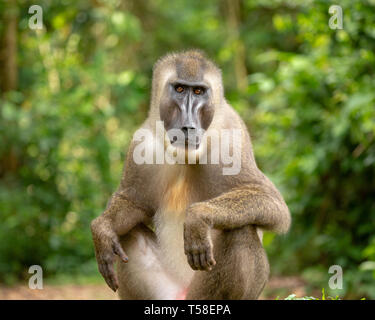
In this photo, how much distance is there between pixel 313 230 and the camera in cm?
874

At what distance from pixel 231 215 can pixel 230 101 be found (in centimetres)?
676

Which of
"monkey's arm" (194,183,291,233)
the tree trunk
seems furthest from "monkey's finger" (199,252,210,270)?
the tree trunk

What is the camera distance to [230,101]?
10594mm

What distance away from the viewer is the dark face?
13.6 ft

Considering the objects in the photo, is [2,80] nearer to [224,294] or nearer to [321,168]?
[321,168]

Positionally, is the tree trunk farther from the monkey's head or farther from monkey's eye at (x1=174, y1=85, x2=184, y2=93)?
monkey's eye at (x1=174, y1=85, x2=184, y2=93)

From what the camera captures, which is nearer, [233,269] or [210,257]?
[210,257]

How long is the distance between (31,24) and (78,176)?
10.7 feet

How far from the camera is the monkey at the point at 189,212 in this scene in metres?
4.10

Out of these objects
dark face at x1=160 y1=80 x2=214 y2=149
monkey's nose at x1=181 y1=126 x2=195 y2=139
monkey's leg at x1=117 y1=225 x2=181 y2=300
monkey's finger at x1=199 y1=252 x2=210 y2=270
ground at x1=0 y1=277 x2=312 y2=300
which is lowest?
ground at x1=0 y1=277 x2=312 y2=300

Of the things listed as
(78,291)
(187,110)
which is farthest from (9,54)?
(187,110)

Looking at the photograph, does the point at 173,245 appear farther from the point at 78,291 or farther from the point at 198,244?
the point at 78,291

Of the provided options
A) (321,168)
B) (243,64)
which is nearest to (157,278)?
(321,168)
